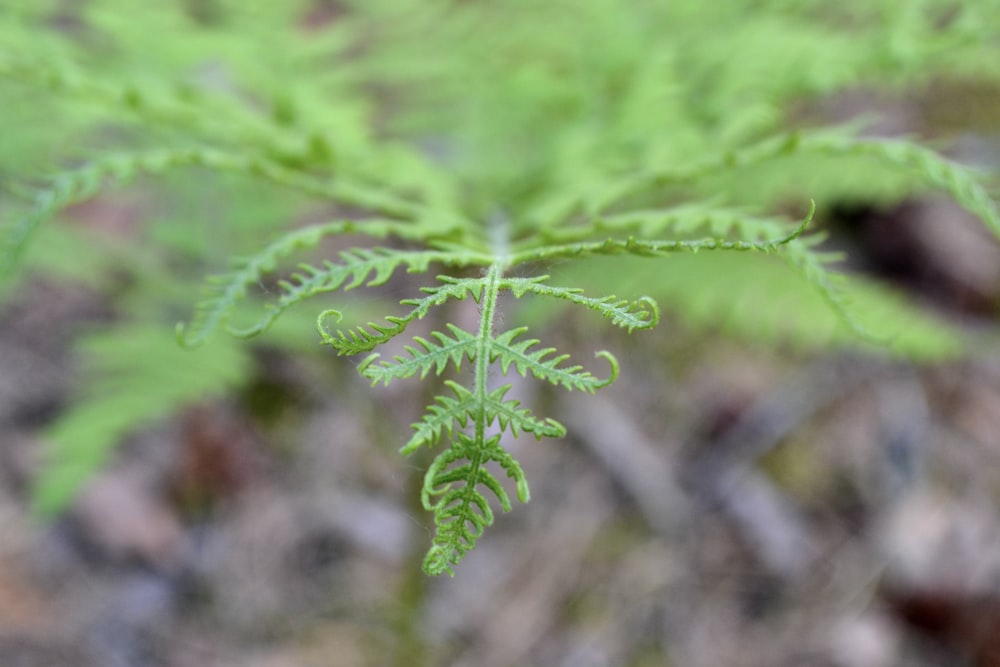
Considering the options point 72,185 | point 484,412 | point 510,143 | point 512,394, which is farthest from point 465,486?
point 512,394

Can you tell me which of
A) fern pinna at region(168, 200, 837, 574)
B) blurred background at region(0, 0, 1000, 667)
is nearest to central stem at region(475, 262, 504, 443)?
fern pinna at region(168, 200, 837, 574)

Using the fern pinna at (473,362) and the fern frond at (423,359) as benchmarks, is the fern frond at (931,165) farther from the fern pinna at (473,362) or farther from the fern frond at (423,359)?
the fern frond at (423,359)

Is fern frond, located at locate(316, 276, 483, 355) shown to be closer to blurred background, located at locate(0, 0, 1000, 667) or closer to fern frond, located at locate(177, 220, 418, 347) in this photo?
fern frond, located at locate(177, 220, 418, 347)

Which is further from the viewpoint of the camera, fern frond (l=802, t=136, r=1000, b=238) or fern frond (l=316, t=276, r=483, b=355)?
fern frond (l=802, t=136, r=1000, b=238)

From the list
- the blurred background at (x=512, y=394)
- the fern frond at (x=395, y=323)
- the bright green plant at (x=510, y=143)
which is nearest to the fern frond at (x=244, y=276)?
the bright green plant at (x=510, y=143)

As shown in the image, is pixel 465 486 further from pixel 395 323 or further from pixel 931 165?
pixel 931 165

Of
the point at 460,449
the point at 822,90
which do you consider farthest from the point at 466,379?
the point at 460,449

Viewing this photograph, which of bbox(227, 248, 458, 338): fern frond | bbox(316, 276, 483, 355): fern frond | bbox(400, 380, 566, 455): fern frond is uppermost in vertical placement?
bbox(227, 248, 458, 338): fern frond

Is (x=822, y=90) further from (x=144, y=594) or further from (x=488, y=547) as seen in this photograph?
(x=144, y=594)
